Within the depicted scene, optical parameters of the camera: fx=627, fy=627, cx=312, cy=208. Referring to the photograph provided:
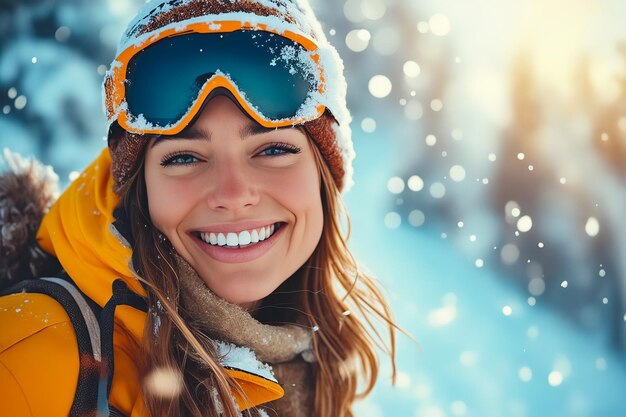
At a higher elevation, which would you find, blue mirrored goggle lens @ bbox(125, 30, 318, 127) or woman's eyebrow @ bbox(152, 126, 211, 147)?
blue mirrored goggle lens @ bbox(125, 30, 318, 127)

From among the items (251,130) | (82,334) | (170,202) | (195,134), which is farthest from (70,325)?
(251,130)

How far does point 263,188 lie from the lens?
2410mm

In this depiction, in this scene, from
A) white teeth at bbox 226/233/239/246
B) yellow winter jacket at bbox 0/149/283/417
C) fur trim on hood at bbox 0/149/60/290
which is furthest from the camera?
fur trim on hood at bbox 0/149/60/290

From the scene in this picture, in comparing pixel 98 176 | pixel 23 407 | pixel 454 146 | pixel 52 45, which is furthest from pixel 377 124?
pixel 23 407

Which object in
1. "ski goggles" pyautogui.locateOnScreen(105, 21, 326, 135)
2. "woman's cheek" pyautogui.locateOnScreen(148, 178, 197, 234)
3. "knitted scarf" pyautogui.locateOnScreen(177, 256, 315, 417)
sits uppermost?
"ski goggles" pyautogui.locateOnScreen(105, 21, 326, 135)

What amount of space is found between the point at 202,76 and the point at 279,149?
1.37 feet

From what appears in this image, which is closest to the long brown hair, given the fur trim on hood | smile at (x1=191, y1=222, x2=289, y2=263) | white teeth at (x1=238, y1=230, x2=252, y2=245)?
smile at (x1=191, y1=222, x2=289, y2=263)

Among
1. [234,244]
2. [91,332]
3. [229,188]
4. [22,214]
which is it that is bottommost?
[91,332]

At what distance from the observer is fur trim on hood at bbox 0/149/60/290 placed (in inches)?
100

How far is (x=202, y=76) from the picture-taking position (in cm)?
230

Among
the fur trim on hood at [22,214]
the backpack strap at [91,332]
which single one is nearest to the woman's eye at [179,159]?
the backpack strap at [91,332]

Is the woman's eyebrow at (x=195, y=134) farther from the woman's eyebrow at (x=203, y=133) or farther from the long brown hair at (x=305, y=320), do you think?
the long brown hair at (x=305, y=320)

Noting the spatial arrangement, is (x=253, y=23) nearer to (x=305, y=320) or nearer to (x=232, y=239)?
(x=232, y=239)

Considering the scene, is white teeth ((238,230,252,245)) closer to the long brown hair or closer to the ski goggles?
the long brown hair
